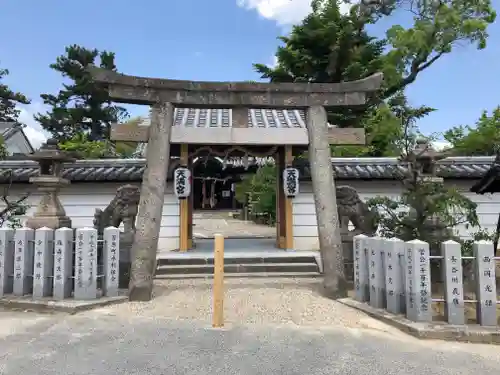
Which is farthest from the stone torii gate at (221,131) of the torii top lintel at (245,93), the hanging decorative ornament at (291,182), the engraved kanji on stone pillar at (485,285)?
the hanging decorative ornament at (291,182)

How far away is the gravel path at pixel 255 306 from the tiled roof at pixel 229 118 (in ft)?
13.5

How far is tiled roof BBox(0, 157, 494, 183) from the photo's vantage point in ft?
36.0

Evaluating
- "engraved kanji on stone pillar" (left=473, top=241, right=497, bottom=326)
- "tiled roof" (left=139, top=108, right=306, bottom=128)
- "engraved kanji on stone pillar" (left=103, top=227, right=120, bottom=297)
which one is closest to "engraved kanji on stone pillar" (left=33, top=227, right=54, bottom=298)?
"engraved kanji on stone pillar" (left=103, top=227, right=120, bottom=297)

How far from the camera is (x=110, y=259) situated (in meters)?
6.31

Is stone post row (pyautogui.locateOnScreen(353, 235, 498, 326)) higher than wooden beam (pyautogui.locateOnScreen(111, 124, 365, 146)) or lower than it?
lower

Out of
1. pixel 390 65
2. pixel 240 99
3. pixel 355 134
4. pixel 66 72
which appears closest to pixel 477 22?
pixel 390 65

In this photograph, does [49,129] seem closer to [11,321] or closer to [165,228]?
[165,228]

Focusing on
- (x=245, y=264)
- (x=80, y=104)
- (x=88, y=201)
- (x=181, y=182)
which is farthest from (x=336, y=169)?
(x=80, y=104)

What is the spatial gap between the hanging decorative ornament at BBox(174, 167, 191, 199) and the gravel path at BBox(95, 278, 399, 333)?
338 cm

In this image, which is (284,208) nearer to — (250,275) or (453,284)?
(250,275)

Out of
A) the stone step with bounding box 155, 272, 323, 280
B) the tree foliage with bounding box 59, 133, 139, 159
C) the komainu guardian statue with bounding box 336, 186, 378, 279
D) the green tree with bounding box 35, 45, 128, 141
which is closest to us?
the komainu guardian statue with bounding box 336, 186, 378, 279

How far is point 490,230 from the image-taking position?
11094 mm

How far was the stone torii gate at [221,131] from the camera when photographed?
21.6ft

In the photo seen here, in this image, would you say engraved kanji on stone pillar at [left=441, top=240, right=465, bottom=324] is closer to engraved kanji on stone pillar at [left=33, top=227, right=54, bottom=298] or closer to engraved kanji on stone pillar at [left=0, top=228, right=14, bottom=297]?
engraved kanji on stone pillar at [left=33, top=227, right=54, bottom=298]
